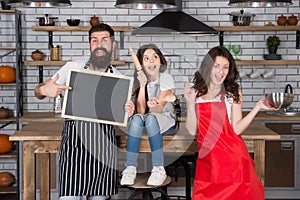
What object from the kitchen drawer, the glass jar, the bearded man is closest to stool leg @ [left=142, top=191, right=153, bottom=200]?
the bearded man

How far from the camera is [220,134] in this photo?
3600 mm

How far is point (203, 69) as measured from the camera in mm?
3660

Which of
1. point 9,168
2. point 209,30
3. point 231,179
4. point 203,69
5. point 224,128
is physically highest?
point 209,30

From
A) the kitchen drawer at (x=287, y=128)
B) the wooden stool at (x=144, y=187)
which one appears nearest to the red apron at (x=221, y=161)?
the wooden stool at (x=144, y=187)

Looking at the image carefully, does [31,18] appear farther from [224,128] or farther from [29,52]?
[224,128]

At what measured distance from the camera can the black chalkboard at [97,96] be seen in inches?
140

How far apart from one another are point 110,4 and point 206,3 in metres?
1.13

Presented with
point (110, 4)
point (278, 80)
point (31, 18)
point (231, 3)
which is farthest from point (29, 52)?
point (231, 3)

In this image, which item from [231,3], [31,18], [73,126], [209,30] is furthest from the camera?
[31,18]

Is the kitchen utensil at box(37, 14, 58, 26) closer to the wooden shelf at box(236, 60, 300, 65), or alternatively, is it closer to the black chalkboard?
the wooden shelf at box(236, 60, 300, 65)

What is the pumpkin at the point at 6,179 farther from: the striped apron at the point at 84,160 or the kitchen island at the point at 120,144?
the striped apron at the point at 84,160

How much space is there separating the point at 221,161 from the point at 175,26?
2.48 meters

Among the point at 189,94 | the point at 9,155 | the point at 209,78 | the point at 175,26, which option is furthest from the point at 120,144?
the point at 9,155

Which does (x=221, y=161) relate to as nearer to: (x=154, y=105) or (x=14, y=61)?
(x=154, y=105)
